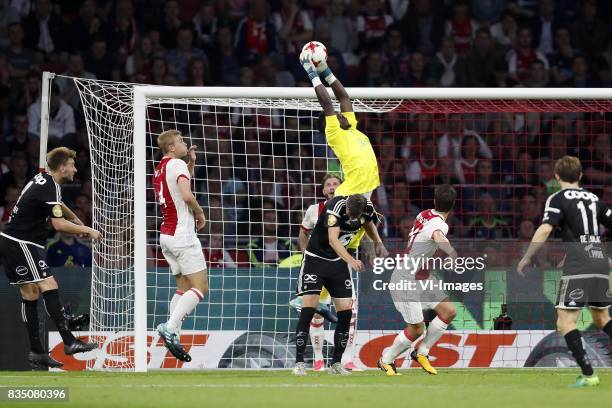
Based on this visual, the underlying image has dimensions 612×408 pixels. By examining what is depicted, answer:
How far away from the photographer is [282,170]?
53.6ft

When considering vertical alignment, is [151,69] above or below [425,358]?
above

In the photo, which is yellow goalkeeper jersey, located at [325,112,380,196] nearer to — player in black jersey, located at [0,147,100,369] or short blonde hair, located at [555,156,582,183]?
short blonde hair, located at [555,156,582,183]

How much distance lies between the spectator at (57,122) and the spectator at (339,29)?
165 inches

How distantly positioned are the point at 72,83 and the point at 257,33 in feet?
9.79

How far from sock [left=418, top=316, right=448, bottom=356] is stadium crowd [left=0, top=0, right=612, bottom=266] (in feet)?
12.0

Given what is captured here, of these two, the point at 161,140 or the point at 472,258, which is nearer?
the point at 161,140

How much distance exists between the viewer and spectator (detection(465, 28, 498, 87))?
779 inches

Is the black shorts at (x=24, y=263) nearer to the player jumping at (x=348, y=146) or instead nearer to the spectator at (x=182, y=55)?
the player jumping at (x=348, y=146)

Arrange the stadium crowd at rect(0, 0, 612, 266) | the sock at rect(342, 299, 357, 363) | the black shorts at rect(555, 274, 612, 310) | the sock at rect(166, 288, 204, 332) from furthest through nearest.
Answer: the stadium crowd at rect(0, 0, 612, 266)
the sock at rect(342, 299, 357, 363)
the sock at rect(166, 288, 204, 332)
the black shorts at rect(555, 274, 612, 310)

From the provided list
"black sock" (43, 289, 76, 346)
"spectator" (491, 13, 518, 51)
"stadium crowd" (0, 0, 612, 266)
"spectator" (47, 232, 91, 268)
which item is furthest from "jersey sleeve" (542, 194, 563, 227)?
"spectator" (491, 13, 518, 51)

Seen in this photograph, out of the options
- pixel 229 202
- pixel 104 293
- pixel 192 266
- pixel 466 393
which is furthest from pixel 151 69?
pixel 466 393

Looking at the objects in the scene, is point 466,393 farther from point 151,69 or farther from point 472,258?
point 151,69

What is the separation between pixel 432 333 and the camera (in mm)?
12633

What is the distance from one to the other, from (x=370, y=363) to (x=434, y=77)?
262 inches
